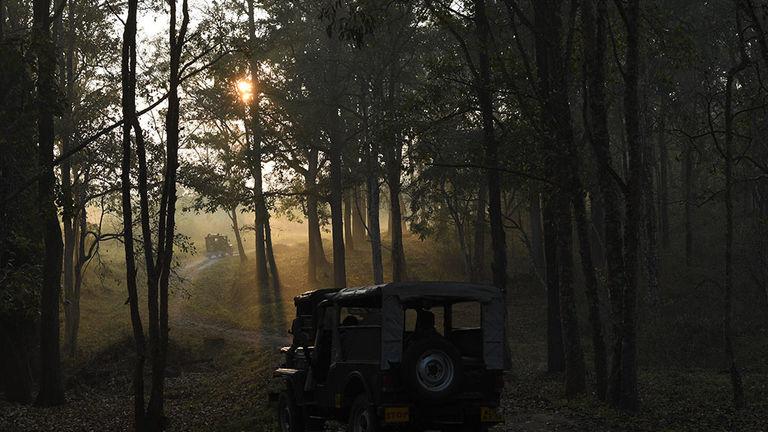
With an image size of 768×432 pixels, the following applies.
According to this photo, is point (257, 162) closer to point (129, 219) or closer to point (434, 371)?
point (129, 219)

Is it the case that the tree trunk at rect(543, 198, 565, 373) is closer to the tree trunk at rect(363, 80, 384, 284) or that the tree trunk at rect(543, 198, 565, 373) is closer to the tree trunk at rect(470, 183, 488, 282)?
the tree trunk at rect(363, 80, 384, 284)

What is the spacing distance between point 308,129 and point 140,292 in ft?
73.5

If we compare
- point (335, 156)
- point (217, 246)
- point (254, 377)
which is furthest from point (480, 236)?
point (217, 246)

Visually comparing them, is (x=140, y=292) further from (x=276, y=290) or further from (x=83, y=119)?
(x=83, y=119)

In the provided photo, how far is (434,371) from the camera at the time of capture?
10.9 m

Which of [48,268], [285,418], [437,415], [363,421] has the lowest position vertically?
[285,418]

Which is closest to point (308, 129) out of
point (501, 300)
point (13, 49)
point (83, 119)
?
point (83, 119)

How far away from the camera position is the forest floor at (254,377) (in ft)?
53.1

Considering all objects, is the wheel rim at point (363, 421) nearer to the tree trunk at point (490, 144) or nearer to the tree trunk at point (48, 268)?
the tree trunk at point (490, 144)

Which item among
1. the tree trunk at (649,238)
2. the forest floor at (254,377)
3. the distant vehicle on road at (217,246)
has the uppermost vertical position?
the distant vehicle on road at (217,246)

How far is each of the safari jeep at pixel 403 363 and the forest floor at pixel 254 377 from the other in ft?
11.5

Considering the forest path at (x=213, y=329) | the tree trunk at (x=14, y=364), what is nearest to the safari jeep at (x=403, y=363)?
the tree trunk at (x=14, y=364)

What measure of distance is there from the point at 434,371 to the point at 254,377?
47.5 feet

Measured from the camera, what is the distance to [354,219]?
61.5 metres
